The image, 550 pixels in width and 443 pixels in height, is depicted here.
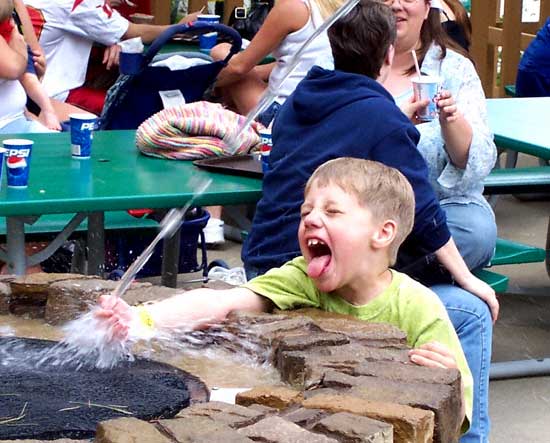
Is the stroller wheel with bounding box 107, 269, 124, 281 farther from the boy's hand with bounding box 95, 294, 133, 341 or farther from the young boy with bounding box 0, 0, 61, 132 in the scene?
the boy's hand with bounding box 95, 294, 133, 341

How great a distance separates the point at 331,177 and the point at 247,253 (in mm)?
996

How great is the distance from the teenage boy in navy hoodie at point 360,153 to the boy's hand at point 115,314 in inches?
37.4

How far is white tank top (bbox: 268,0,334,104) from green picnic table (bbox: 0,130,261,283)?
1.33m

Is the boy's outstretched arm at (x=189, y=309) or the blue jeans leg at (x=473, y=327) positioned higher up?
the boy's outstretched arm at (x=189, y=309)

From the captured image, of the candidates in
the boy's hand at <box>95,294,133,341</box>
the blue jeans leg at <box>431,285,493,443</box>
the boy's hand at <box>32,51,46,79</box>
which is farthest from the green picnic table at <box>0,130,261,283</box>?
the boy's hand at <box>32,51,46,79</box>

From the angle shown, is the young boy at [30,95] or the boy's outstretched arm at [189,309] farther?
the young boy at [30,95]

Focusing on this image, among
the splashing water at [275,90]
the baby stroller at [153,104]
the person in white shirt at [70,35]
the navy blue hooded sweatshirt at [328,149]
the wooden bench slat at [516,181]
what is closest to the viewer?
the navy blue hooded sweatshirt at [328,149]

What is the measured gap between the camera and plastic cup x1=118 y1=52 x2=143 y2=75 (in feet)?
18.9

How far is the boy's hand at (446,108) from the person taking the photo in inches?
164

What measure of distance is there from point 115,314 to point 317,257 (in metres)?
0.49

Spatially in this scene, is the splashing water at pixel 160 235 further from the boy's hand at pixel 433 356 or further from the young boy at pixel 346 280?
the boy's hand at pixel 433 356

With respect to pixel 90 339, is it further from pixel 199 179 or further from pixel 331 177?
pixel 199 179

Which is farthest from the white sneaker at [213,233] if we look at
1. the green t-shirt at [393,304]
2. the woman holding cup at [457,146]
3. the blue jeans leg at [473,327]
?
the green t-shirt at [393,304]

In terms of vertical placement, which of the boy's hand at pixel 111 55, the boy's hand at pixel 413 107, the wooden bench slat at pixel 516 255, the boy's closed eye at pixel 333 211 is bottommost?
the wooden bench slat at pixel 516 255
